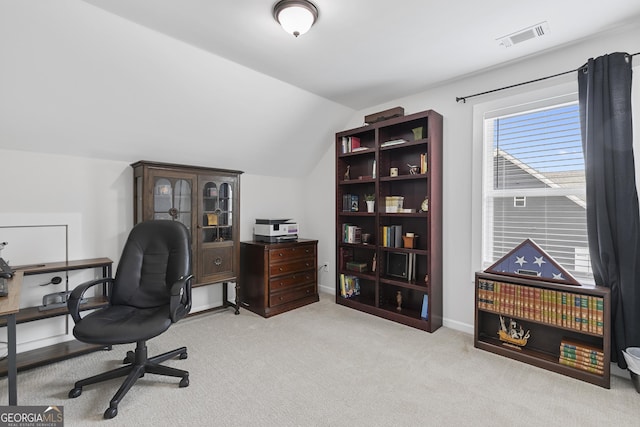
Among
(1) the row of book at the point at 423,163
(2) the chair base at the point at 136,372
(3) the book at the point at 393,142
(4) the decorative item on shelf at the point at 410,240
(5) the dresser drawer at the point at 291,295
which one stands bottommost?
(2) the chair base at the point at 136,372

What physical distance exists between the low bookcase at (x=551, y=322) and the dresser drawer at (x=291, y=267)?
1.90m

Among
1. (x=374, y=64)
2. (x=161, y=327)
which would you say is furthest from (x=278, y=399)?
(x=374, y=64)

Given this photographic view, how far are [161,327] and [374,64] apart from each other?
2.63m

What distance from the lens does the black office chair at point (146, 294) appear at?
1.88 meters

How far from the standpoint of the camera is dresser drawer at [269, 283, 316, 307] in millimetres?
3363

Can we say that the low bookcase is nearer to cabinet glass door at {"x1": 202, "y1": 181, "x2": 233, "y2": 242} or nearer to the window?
the window

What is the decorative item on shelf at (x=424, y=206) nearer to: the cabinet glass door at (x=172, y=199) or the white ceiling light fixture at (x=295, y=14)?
the white ceiling light fixture at (x=295, y=14)

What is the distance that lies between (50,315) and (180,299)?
3.69ft

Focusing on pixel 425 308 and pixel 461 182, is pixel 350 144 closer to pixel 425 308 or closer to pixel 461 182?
pixel 461 182

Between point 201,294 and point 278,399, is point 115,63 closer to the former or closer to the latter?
point 201,294

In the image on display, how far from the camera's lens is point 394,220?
11.5 feet

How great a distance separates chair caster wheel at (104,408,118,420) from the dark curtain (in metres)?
3.26

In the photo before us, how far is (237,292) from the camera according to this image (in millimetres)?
3395

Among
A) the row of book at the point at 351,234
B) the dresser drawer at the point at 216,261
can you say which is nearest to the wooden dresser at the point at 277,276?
the dresser drawer at the point at 216,261
